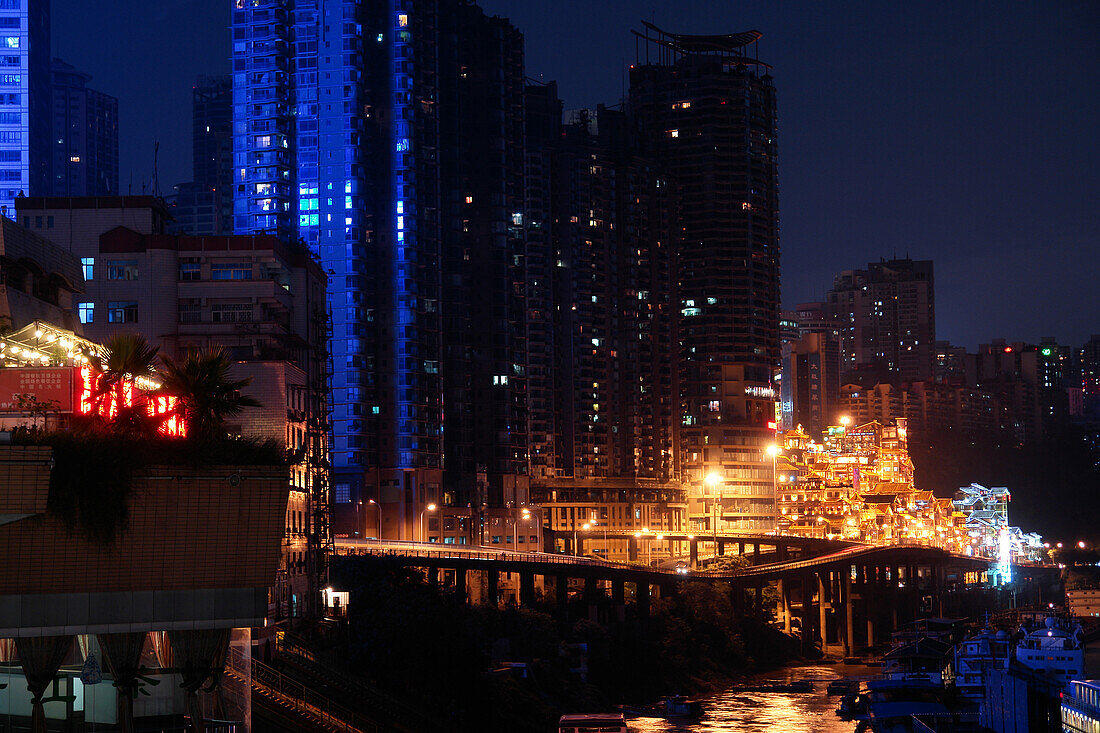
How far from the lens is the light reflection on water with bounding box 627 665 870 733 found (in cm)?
9444

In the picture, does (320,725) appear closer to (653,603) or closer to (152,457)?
(152,457)

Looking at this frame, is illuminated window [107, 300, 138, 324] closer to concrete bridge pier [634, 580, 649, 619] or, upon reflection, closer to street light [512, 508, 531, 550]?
concrete bridge pier [634, 580, 649, 619]

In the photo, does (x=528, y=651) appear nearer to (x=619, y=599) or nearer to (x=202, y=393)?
(x=619, y=599)

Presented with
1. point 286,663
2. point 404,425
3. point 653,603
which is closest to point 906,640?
point 653,603

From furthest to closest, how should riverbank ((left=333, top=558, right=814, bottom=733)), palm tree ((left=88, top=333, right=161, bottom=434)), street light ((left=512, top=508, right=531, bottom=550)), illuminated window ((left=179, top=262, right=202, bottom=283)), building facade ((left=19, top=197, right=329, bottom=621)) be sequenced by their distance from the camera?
street light ((left=512, top=508, right=531, bottom=550))
illuminated window ((left=179, top=262, right=202, bottom=283))
building facade ((left=19, top=197, right=329, bottom=621))
riverbank ((left=333, top=558, right=814, bottom=733))
palm tree ((left=88, top=333, right=161, bottom=434))

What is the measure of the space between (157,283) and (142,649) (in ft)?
175

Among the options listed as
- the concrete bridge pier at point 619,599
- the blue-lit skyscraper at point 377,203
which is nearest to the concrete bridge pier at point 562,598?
the concrete bridge pier at point 619,599

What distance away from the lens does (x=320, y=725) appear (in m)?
60.3

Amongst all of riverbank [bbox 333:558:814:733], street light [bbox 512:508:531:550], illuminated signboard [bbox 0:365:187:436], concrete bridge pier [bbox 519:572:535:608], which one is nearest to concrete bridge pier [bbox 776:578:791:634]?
riverbank [bbox 333:558:814:733]

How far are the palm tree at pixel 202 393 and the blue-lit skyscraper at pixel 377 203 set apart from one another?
3649 inches

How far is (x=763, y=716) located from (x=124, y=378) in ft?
231

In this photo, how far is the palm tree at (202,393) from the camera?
4047 cm

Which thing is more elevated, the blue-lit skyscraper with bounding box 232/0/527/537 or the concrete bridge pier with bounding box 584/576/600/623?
the blue-lit skyscraper with bounding box 232/0/527/537

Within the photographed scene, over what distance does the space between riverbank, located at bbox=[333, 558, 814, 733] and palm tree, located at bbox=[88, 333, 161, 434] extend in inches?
1596
